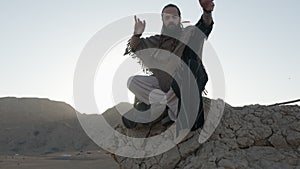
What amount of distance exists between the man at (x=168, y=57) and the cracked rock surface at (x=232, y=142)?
172 mm

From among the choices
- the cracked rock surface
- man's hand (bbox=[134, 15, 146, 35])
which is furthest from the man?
the cracked rock surface

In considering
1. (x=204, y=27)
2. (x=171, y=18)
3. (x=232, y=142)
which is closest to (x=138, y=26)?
(x=171, y=18)

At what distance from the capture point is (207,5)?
388 centimetres

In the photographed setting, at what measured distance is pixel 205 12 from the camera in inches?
156

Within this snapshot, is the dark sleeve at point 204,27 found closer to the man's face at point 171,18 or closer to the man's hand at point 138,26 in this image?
the man's face at point 171,18

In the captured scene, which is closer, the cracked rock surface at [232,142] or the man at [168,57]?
the cracked rock surface at [232,142]

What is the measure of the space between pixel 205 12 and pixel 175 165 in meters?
1.43

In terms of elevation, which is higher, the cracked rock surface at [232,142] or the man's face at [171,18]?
the man's face at [171,18]

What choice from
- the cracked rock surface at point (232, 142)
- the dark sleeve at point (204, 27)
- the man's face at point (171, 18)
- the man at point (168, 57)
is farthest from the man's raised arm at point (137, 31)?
the cracked rock surface at point (232, 142)

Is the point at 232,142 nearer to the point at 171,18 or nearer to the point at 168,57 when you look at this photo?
the point at 168,57

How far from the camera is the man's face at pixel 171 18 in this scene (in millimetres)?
4102

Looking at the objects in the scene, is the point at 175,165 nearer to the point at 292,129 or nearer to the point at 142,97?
the point at 142,97

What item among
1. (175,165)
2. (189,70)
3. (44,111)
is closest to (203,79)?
(189,70)

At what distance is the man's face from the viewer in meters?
4.10
